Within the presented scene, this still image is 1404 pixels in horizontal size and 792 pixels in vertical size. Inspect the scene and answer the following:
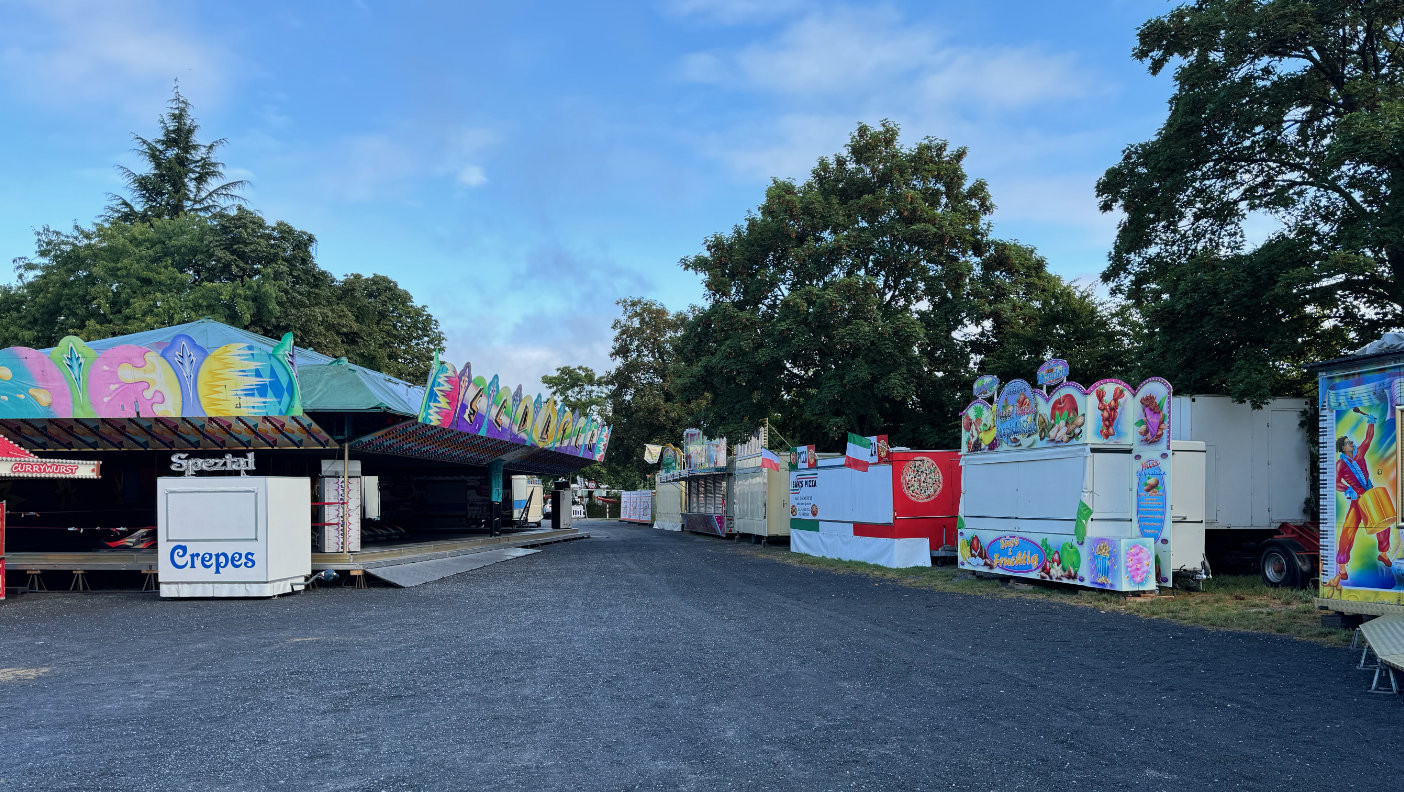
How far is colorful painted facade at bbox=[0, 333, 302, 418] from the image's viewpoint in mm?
14867

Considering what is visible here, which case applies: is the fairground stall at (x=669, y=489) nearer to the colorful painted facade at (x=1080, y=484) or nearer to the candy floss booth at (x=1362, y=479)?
the colorful painted facade at (x=1080, y=484)

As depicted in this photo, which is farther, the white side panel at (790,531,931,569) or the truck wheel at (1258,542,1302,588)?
the white side panel at (790,531,931,569)

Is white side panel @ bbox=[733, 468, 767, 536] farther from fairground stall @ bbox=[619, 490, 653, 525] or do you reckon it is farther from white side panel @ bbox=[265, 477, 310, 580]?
fairground stall @ bbox=[619, 490, 653, 525]

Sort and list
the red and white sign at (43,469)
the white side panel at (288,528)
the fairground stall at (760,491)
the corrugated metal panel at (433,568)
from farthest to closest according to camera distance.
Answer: the fairground stall at (760,491), the corrugated metal panel at (433,568), the white side panel at (288,528), the red and white sign at (43,469)

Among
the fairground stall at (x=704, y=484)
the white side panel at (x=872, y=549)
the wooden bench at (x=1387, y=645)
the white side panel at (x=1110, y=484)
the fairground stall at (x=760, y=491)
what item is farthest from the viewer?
the fairground stall at (x=704, y=484)

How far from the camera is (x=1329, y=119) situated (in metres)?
17.4

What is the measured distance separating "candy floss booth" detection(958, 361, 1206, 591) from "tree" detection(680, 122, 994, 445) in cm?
868

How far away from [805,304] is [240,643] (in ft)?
58.1

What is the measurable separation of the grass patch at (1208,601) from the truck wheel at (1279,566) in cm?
27

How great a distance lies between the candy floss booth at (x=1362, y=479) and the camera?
8.99 m

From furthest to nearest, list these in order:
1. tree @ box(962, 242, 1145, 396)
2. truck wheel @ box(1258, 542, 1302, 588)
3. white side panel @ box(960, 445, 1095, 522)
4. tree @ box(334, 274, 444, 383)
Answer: tree @ box(334, 274, 444, 383), tree @ box(962, 242, 1145, 396), truck wheel @ box(1258, 542, 1302, 588), white side panel @ box(960, 445, 1095, 522)

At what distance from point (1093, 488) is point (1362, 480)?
161 inches

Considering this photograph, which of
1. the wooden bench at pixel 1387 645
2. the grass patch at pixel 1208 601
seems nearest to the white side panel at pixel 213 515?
the grass patch at pixel 1208 601

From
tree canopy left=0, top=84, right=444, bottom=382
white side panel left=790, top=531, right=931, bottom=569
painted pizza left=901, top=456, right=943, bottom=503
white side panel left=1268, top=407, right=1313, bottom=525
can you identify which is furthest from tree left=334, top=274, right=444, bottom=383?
white side panel left=1268, top=407, right=1313, bottom=525
